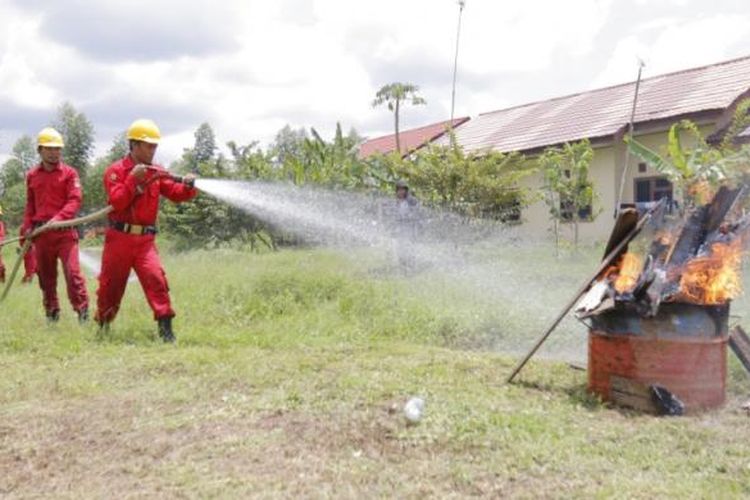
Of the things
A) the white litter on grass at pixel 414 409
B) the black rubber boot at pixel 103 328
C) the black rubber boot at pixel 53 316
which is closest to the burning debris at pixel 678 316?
the white litter on grass at pixel 414 409

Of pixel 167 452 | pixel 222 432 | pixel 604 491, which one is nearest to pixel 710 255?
pixel 604 491

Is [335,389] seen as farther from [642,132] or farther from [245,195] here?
[642,132]

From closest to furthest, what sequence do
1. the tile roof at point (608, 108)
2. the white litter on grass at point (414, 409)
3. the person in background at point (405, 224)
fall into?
1. the white litter on grass at point (414, 409)
2. the person in background at point (405, 224)
3. the tile roof at point (608, 108)

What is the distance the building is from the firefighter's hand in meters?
11.6

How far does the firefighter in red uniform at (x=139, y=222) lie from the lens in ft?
20.9

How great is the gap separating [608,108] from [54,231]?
1504cm

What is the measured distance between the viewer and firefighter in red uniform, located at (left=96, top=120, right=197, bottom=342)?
6.36 m

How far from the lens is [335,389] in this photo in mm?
4660

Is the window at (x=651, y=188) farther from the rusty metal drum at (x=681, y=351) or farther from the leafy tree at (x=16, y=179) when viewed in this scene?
the leafy tree at (x=16, y=179)

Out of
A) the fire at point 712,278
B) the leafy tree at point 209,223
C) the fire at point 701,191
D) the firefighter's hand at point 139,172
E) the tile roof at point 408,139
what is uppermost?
the tile roof at point 408,139

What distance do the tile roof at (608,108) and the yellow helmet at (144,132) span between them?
1217 centimetres

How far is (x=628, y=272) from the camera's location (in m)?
4.64

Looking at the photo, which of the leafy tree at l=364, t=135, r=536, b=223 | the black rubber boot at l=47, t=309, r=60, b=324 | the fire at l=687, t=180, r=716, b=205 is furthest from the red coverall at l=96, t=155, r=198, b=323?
the leafy tree at l=364, t=135, r=536, b=223

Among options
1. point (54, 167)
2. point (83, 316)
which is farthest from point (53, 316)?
point (54, 167)
